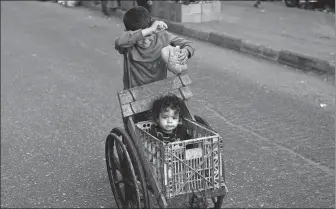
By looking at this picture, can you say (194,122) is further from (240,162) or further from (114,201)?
(240,162)

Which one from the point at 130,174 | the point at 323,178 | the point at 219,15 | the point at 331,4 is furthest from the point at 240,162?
the point at 331,4

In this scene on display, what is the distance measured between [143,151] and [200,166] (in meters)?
0.40

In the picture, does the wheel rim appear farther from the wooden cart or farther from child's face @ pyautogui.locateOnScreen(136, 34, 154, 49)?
child's face @ pyautogui.locateOnScreen(136, 34, 154, 49)

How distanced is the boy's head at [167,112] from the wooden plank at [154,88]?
0.12 metres

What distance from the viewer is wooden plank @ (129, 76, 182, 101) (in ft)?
12.3

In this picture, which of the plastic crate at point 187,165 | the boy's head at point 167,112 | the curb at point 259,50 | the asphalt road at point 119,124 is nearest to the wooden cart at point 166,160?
the plastic crate at point 187,165

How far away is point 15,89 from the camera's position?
7945 millimetres

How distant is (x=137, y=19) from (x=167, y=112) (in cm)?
70

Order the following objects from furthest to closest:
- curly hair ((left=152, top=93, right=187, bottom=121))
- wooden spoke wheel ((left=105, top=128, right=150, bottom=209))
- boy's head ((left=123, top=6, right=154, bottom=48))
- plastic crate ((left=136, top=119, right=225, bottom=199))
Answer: boy's head ((left=123, top=6, right=154, bottom=48)) → curly hair ((left=152, top=93, right=187, bottom=121)) → wooden spoke wheel ((left=105, top=128, right=150, bottom=209)) → plastic crate ((left=136, top=119, right=225, bottom=199))

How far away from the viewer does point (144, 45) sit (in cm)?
383

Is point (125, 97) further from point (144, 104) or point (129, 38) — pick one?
point (129, 38)

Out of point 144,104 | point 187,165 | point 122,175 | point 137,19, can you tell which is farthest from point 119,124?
point 187,165

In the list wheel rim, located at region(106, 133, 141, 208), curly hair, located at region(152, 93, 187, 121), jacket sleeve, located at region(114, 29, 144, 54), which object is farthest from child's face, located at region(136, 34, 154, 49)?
wheel rim, located at region(106, 133, 141, 208)

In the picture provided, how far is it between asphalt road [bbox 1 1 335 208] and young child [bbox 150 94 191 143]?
89cm
